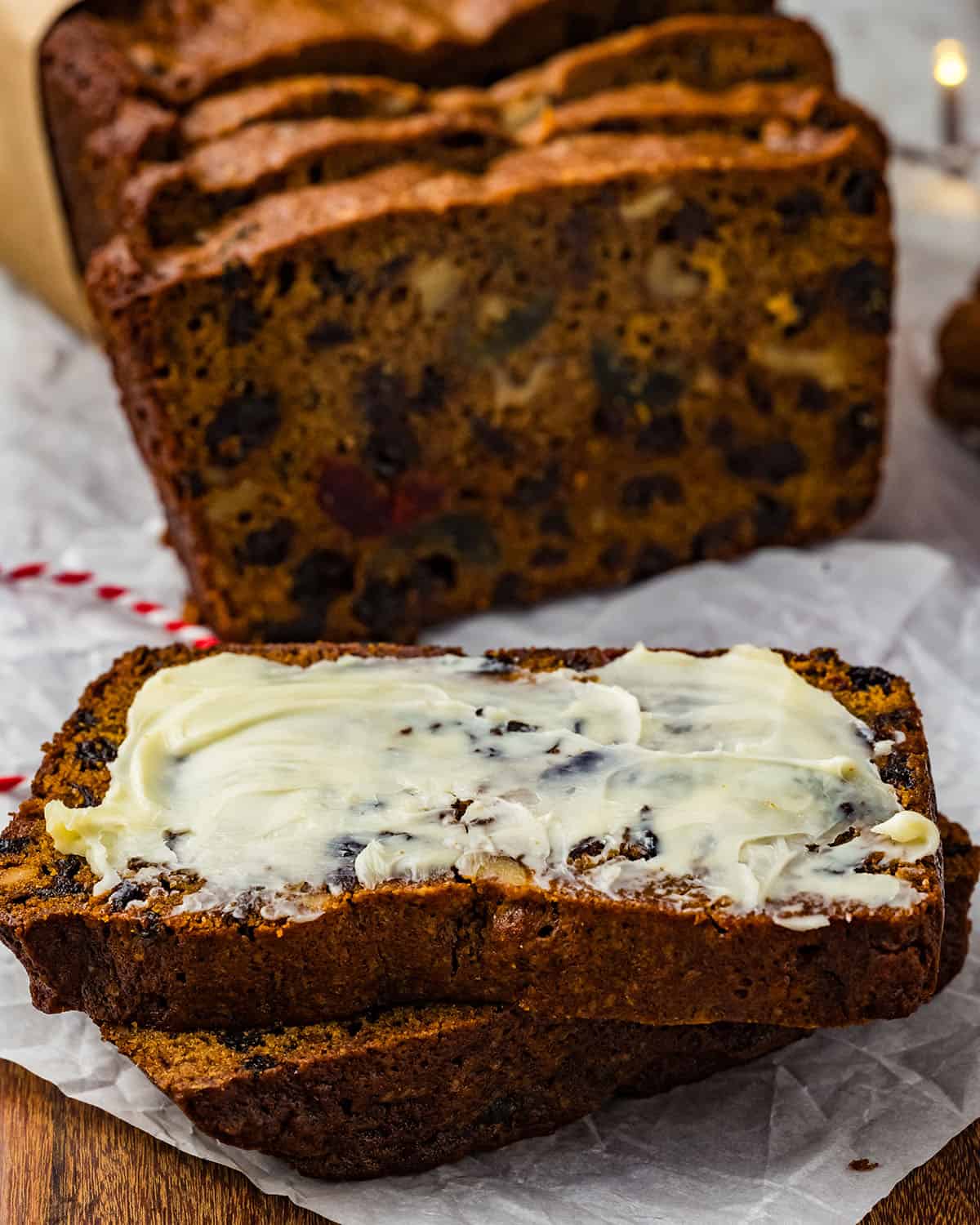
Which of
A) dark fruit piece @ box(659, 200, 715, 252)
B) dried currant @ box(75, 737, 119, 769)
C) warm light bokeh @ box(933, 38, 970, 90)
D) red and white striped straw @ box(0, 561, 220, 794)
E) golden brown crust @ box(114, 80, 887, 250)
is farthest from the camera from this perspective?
warm light bokeh @ box(933, 38, 970, 90)

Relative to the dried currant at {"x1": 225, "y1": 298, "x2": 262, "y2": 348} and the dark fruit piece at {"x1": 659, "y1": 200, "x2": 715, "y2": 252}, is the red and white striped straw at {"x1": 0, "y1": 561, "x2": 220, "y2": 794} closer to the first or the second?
the dried currant at {"x1": 225, "y1": 298, "x2": 262, "y2": 348}

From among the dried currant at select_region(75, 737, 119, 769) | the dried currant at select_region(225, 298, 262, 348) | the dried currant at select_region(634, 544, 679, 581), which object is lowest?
the dried currant at select_region(634, 544, 679, 581)

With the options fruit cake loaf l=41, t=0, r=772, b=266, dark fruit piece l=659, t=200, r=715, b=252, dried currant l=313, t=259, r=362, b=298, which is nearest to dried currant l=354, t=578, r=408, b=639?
dried currant l=313, t=259, r=362, b=298

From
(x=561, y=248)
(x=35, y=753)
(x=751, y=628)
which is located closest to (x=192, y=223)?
(x=561, y=248)

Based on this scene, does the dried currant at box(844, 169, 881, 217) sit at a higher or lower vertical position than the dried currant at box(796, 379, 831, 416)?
higher

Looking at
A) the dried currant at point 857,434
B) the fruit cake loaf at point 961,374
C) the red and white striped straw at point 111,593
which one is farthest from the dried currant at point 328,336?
the fruit cake loaf at point 961,374

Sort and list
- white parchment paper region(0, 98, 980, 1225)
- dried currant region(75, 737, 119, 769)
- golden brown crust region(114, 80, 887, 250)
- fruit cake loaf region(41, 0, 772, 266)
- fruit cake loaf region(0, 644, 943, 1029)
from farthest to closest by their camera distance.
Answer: fruit cake loaf region(41, 0, 772, 266)
golden brown crust region(114, 80, 887, 250)
dried currant region(75, 737, 119, 769)
white parchment paper region(0, 98, 980, 1225)
fruit cake loaf region(0, 644, 943, 1029)

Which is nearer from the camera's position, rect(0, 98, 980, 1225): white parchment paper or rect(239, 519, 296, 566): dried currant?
rect(0, 98, 980, 1225): white parchment paper

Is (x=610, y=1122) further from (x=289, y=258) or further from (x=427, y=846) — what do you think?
(x=289, y=258)
